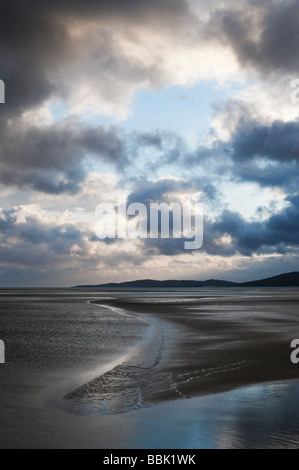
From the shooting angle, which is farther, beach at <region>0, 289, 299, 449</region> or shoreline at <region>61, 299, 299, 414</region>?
shoreline at <region>61, 299, 299, 414</region>

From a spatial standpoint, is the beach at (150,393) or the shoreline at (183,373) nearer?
the beach at (150,393)

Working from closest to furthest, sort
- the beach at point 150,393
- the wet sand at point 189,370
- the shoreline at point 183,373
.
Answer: the beach at point 150,393
the shoreline at point 183,373
the wet sand at point 189,370

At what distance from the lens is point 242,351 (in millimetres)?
16078

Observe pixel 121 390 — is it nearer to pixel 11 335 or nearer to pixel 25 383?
pixel 25 383

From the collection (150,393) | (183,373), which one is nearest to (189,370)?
(183,373)

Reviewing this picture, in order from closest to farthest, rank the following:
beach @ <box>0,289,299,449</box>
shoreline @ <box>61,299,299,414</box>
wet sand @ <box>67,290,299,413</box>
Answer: beach @ <box>0,289,299,449</box> < shoreline @ <box>61,299,299,414</box> < wet sand @ <box>67,290,299,413</box>

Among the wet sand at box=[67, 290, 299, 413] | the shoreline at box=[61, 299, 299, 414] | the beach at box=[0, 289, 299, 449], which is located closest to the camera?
the beach at box=[0, 289, 299, 449]

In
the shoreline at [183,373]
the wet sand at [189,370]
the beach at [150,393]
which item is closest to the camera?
the beach at [150,393]

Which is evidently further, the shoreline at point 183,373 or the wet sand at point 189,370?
the wet sand at point 189,370
